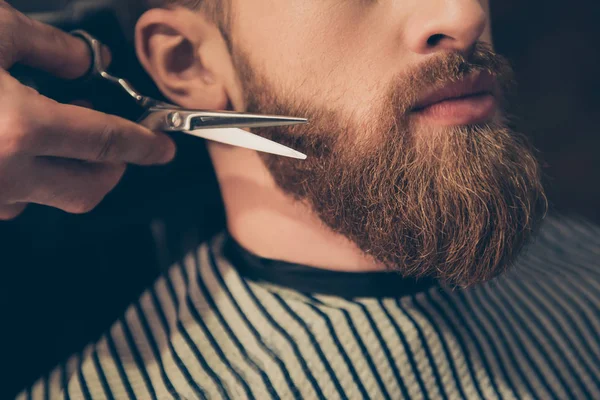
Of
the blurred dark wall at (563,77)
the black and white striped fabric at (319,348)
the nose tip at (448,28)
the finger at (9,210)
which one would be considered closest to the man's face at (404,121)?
the nose tip at (448,28)

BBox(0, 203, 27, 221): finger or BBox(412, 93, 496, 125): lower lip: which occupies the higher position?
BBox(0, 203, 27, 221): finger

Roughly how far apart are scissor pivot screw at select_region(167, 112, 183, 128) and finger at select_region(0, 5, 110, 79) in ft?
0.59

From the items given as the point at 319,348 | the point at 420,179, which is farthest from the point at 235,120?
the point at 319,348

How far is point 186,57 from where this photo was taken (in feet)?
3.04

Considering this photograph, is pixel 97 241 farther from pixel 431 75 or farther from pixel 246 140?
pixel 431 75

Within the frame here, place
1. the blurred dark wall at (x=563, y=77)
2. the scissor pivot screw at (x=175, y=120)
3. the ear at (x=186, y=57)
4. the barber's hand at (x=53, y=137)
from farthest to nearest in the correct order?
the blurred dark wall at (x=563, y=77), the ear at (x=186, y=57), the scissor pivot screw at (x=175, y=120), the barber's hand at (x=53, y=137)

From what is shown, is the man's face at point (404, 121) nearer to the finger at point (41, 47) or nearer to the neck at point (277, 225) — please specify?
the neck at point (277, 225)

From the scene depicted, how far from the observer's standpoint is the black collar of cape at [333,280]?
3.01 feet

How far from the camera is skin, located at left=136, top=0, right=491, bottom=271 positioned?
74 centimetres

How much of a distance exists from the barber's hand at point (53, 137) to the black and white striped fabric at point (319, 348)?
0.91 feet

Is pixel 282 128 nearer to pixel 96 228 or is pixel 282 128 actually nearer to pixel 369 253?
pixel 369 253

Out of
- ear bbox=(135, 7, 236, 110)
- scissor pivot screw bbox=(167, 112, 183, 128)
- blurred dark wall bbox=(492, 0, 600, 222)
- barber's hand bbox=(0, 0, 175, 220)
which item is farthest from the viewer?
blurred dark wall bbox=(492, 0, 600, 222)

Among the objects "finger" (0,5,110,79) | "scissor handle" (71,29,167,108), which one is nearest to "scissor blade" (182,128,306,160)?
"scissor handle" (71,29,167,108)

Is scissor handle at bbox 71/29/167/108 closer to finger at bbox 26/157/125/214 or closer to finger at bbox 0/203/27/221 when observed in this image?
finger at bbox 26/157/125/214
